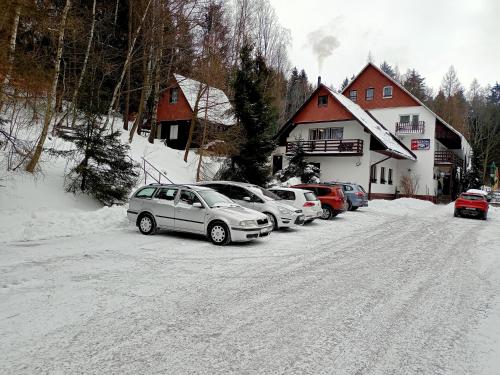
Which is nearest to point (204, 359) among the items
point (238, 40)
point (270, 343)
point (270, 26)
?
point (270, 343)

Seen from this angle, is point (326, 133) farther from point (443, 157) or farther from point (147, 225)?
point (147, 225)

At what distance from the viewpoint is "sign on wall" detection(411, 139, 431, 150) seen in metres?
33.8

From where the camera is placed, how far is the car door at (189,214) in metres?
10.4

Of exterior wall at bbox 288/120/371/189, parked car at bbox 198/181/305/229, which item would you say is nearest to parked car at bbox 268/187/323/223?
parked car at bbox 198/181/305/229

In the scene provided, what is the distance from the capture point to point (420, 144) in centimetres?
3425

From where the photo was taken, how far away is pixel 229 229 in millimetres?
9961

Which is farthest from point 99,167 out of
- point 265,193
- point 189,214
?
point 265,193

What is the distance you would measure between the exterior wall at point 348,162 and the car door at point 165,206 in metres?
20.7

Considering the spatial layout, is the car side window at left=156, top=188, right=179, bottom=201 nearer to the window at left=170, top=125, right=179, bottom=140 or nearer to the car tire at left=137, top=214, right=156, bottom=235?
the car tire at left=137, top=214, right=156, bottom=235

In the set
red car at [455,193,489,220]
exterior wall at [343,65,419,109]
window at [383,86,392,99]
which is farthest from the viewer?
window at [383,86,392,99]

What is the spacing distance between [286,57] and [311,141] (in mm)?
20027

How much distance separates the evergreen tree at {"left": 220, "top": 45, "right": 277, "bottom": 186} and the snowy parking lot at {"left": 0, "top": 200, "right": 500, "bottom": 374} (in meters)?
10.4

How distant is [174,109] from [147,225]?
96.1ft

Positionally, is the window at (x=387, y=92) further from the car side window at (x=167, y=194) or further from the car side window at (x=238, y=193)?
the car side window at (x=167, y=194)
